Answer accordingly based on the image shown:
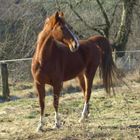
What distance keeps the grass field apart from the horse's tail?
553mm

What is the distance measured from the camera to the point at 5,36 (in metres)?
20.2

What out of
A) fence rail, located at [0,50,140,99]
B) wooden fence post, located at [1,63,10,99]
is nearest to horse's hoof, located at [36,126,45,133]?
wooden fence post, located at [1,63,10,99]

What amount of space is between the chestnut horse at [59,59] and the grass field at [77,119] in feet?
1.05

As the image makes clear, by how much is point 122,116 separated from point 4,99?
15.3ft

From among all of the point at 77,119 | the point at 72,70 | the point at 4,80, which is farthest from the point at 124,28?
the point at 72,70

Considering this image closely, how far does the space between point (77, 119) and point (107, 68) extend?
1140 mm

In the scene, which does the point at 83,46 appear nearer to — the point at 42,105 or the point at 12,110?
the point at 42,105

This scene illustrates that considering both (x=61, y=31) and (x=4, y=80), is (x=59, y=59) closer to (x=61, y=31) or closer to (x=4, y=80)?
(x=61, y=31)

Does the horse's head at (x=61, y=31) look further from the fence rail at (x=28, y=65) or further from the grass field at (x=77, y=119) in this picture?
the fence rail at (x=28, y=65)

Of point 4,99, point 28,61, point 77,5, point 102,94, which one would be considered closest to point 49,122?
point 102,94

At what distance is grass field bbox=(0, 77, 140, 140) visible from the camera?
20.4 ft

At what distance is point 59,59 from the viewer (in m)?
6.84

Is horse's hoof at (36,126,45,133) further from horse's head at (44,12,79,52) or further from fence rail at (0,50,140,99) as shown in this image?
fence rail at (0,50,140,99)

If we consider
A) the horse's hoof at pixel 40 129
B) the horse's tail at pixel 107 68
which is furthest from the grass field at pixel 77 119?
the horse's tail at pixel 107 68
